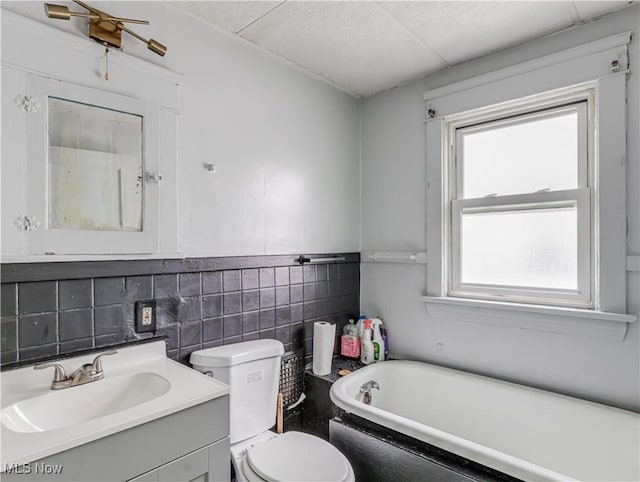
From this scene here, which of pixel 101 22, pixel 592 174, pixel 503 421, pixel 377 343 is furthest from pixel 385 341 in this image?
pixel 101 22

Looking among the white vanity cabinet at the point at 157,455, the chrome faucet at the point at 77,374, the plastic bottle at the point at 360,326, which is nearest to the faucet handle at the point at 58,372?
the chrome faucet at the point at 77,374

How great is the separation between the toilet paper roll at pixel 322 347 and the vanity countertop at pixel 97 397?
2.79 feet

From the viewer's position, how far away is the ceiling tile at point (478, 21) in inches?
63.6

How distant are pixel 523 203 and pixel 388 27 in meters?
1.16

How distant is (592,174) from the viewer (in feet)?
5.89

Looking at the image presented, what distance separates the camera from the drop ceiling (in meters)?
1.62

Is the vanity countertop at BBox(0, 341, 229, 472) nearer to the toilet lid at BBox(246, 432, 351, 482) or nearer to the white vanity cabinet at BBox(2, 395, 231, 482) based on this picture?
the white vanity cabinet at BBox(2, 395, 231, 482)

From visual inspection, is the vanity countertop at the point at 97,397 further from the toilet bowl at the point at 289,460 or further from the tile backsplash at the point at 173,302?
the toilet bowl at the point at 289,460

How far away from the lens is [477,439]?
6.33 ft

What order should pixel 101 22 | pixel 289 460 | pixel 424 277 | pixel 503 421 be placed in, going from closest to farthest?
pixel 101 22 < pixel 289 460 < pixel 503 421 < pixel 424 277

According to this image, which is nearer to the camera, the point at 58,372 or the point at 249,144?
the point at 58,372

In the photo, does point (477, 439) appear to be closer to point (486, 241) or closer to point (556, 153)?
point (486, 241)

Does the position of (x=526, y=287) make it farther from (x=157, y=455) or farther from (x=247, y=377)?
(x=157, y=455)

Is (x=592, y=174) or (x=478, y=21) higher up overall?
(x=478, y=21)
